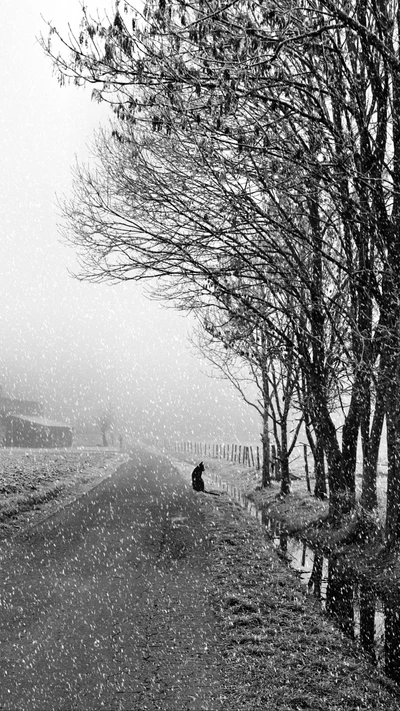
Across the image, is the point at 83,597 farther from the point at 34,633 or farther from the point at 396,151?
the point at 396,151

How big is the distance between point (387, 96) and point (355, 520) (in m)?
8.48

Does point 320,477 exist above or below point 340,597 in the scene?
above

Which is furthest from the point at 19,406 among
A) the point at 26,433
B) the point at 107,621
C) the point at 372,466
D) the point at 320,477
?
the point at 107,621

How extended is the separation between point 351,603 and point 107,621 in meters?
3.73

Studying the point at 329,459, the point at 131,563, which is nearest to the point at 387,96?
the point at 329,459

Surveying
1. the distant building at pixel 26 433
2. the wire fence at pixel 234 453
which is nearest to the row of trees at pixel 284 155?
the wire fence at pixel 234 453

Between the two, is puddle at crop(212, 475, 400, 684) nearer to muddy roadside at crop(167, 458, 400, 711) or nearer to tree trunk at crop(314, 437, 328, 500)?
muddy roadside at crop(167, 458, 400, 711)

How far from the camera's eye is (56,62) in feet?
19.6

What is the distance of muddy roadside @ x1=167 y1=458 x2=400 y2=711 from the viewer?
469 cm

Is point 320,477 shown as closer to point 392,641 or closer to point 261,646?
point 392,641

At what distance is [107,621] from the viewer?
6.27 meters

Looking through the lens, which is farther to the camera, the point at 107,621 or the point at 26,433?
the point at 26,433

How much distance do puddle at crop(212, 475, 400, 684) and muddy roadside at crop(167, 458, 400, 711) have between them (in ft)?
0.78

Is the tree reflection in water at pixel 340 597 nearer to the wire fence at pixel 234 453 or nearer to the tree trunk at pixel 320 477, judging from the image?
the tree trunk at pixel 320 477
